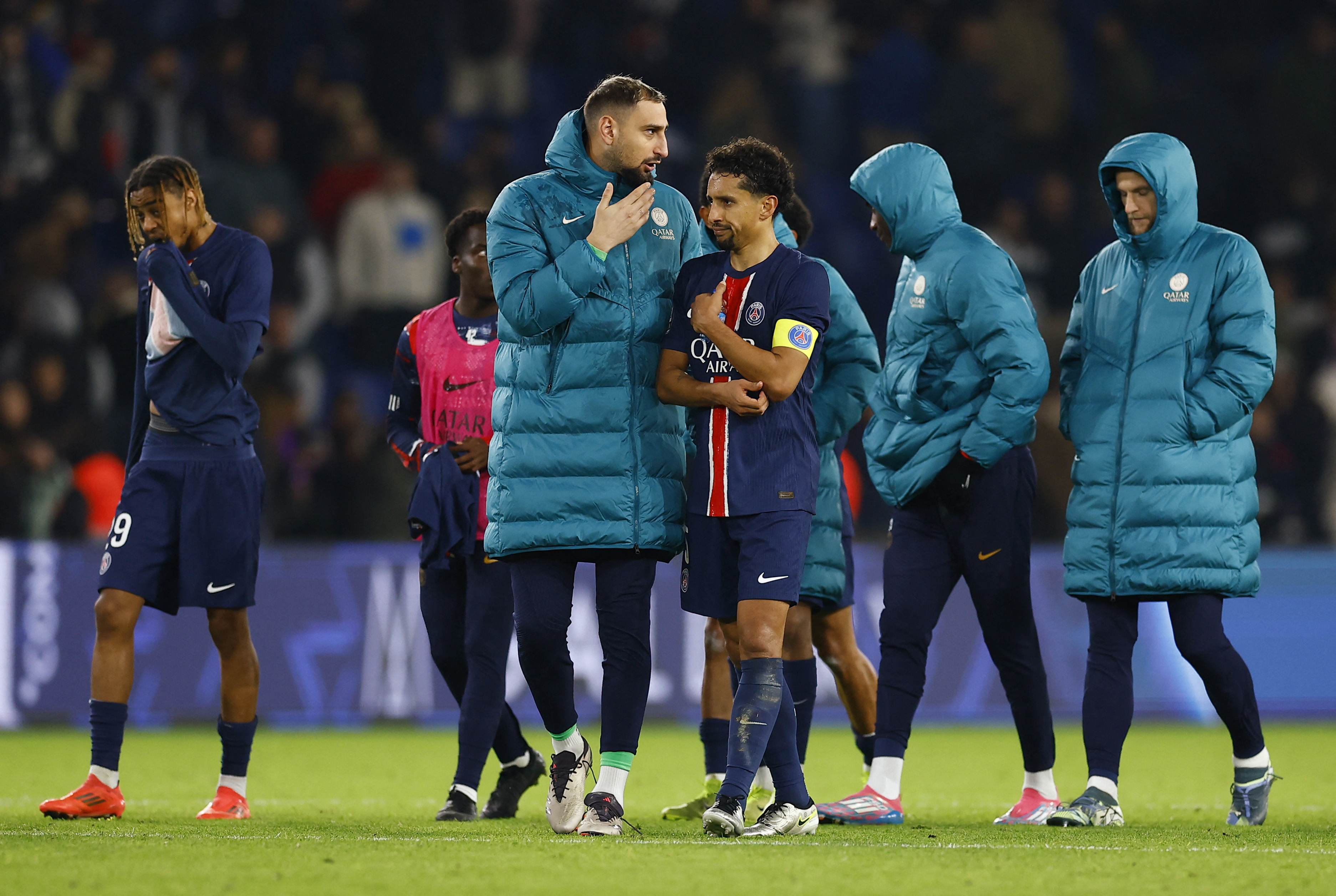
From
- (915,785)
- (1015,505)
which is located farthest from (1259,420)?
(1015,505)

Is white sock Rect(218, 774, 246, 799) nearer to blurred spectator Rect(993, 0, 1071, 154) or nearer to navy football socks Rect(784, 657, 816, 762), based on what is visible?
navy football socks Rect(784, 657, 816, 762)

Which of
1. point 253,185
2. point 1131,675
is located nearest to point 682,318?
point 1131,675

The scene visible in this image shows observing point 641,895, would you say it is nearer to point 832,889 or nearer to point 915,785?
point 832,889

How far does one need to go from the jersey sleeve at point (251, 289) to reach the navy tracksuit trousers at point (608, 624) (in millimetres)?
1489

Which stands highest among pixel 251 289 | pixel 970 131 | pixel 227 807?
pixel 970 131

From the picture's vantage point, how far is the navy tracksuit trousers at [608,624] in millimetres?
5344

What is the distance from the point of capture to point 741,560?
17.3 ft

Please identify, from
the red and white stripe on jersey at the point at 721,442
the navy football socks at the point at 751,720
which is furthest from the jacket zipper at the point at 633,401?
the navy football socks at the point at 751,720

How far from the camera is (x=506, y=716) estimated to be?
21.3 feet

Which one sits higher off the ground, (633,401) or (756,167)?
(756,167)

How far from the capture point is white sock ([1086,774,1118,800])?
5.83 metres

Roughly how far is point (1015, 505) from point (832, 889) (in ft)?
7.33

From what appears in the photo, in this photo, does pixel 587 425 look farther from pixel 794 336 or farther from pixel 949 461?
pixel 949 461

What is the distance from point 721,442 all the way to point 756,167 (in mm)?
873
